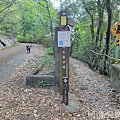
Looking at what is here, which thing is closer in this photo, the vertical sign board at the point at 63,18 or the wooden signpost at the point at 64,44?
the wooden signpost at the point at 64,44

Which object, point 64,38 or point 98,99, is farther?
point 98,99

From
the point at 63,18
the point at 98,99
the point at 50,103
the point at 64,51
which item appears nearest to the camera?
the point at 50,103

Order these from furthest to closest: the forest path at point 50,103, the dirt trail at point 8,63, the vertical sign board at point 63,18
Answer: the dirt trail at point 8,63 → the vertical sign board at point 63,18 → the forest path at point 50,103

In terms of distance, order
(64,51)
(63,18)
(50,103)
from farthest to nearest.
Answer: (64,51) < (63,18) < (50,103)

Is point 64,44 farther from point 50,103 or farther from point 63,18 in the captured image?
point 50,103

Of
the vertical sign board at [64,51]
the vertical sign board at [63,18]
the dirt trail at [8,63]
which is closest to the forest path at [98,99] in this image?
the vertical sign board at [64,51]

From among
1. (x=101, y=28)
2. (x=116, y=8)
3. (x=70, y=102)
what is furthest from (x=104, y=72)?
(x=70, y=102)

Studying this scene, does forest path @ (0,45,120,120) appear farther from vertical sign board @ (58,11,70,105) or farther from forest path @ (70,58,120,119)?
vertical sign board @ (58,11,70,105)

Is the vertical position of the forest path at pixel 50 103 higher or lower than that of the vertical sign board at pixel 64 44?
lower

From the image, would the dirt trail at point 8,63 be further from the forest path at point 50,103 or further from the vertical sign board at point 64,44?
the vertical sign board at point 64,44

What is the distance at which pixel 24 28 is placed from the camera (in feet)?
114

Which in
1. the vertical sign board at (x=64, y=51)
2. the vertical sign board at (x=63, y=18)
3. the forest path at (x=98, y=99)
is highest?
the vertical sign board at (x=63, y=18)

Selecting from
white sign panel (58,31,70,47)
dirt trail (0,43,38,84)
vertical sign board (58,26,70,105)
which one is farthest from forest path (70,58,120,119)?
dirt trail (0,43,38,84)

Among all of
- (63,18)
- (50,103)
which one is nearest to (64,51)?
(63,18)
